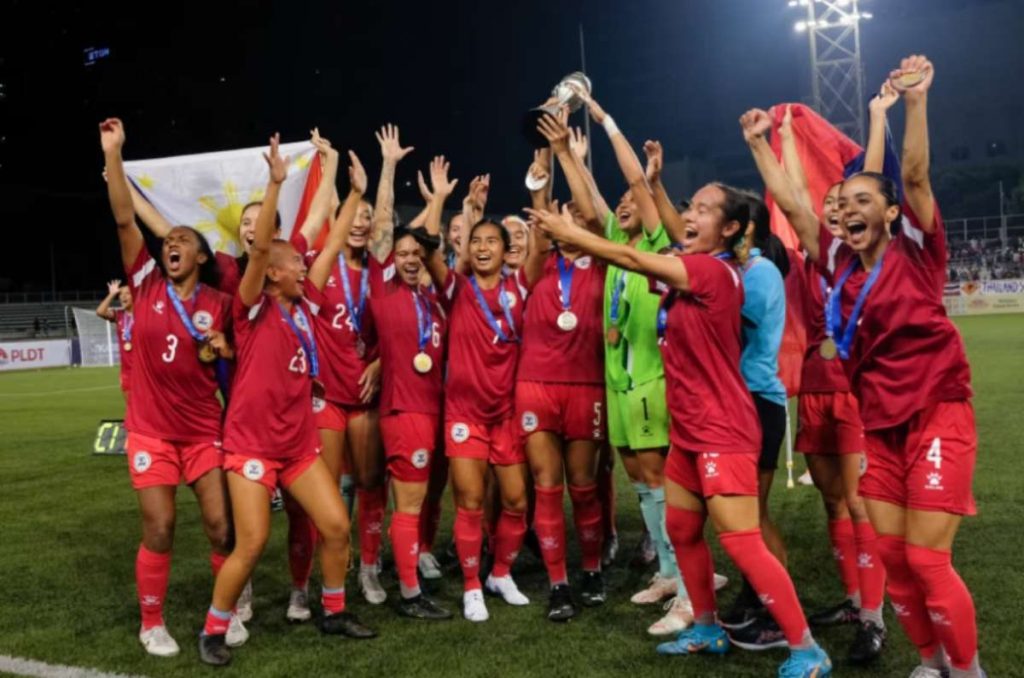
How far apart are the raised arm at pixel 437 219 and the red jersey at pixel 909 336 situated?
102 inches

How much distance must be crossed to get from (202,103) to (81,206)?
312 inches

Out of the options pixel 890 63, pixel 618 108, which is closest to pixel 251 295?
pixel 618 108

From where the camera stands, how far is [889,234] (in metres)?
3.78

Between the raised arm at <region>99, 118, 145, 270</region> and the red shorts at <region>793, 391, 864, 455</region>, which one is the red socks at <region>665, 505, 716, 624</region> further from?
the raised arm at <region>99, 118, 145, 270</region>

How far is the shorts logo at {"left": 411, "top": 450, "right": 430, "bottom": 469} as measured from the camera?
17.4 feet

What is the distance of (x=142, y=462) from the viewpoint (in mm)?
4590

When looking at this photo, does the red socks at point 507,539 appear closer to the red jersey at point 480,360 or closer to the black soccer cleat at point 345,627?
the red jersey at point 480,360

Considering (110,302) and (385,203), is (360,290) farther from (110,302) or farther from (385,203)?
(110,302)

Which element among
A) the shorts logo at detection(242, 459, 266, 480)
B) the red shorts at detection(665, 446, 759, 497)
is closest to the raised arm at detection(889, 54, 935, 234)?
the red shorts at detection(665, 446, 759, 497)

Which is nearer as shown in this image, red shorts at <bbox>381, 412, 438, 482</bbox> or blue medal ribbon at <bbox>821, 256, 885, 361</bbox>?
blue medal ribbon at <bbox>821, 256, 885, 361</bbox>

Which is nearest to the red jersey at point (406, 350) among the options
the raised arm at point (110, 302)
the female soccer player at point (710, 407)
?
the female soccer player at point (710, 407)

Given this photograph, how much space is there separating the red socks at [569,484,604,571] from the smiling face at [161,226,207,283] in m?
2.42

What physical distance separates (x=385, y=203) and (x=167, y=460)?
7.17 ft

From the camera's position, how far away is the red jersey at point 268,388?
452cm
